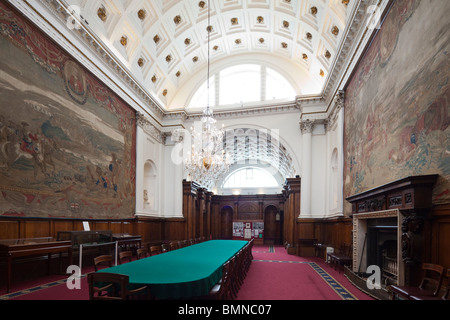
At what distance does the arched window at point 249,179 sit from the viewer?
28703 mm

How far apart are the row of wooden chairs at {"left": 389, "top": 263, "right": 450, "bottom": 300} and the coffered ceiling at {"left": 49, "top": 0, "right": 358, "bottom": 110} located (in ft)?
25.2

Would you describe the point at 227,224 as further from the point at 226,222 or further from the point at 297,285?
the point at 297,285

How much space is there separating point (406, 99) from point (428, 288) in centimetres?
351

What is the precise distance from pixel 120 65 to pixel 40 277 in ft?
26.9

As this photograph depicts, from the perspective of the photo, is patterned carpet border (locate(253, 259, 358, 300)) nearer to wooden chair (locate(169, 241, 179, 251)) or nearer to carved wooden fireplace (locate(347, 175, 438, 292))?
carved wooden fireplace (locate(347, 175, 438, 292))

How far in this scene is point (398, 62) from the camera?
617 centimetres

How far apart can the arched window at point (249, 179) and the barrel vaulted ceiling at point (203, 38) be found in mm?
13592

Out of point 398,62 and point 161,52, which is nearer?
point 398,62

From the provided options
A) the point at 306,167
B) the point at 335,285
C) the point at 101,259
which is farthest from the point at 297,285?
the point at 306,167

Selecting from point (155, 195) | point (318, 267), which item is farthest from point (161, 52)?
point (318, 267)

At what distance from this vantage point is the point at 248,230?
77.5 ft

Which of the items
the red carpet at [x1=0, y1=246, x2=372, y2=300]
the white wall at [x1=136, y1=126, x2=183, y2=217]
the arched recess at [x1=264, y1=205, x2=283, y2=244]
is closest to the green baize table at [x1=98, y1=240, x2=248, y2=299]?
the red carpet at [x1=0, y1=246, x2=372, y2=300]

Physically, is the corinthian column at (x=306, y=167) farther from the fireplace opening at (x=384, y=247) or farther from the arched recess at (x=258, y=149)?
the fireplace opening at (x=384, y=247)

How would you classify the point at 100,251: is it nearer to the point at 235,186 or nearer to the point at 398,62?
the point at 398,62
